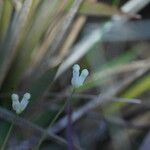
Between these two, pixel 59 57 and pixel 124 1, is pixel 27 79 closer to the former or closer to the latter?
pixel 59 57

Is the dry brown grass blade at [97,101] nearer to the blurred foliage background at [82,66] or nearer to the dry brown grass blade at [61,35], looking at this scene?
the blurred foliage background at [82,66]

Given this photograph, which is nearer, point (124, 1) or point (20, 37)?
point (20, 37)

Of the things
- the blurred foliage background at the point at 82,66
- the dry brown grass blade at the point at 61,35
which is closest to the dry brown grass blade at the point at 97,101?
the blurred foliage background at the point at 82,66

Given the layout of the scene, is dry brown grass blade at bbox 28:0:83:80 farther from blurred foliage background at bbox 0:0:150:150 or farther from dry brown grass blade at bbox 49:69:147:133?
dry brown grass blade at bbox 49:69:147:133

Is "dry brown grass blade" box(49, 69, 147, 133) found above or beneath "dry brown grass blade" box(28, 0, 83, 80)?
beneath

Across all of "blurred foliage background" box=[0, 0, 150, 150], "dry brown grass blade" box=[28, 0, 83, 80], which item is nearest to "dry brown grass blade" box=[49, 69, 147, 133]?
"blurred foliage background" box=[0, 0, 150, 150]

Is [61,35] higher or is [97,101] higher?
[61,35]

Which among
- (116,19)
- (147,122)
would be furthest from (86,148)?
(116,19)

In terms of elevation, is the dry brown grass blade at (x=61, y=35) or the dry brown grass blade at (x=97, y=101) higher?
the dry brown grass blade at (x=61, y=35)
